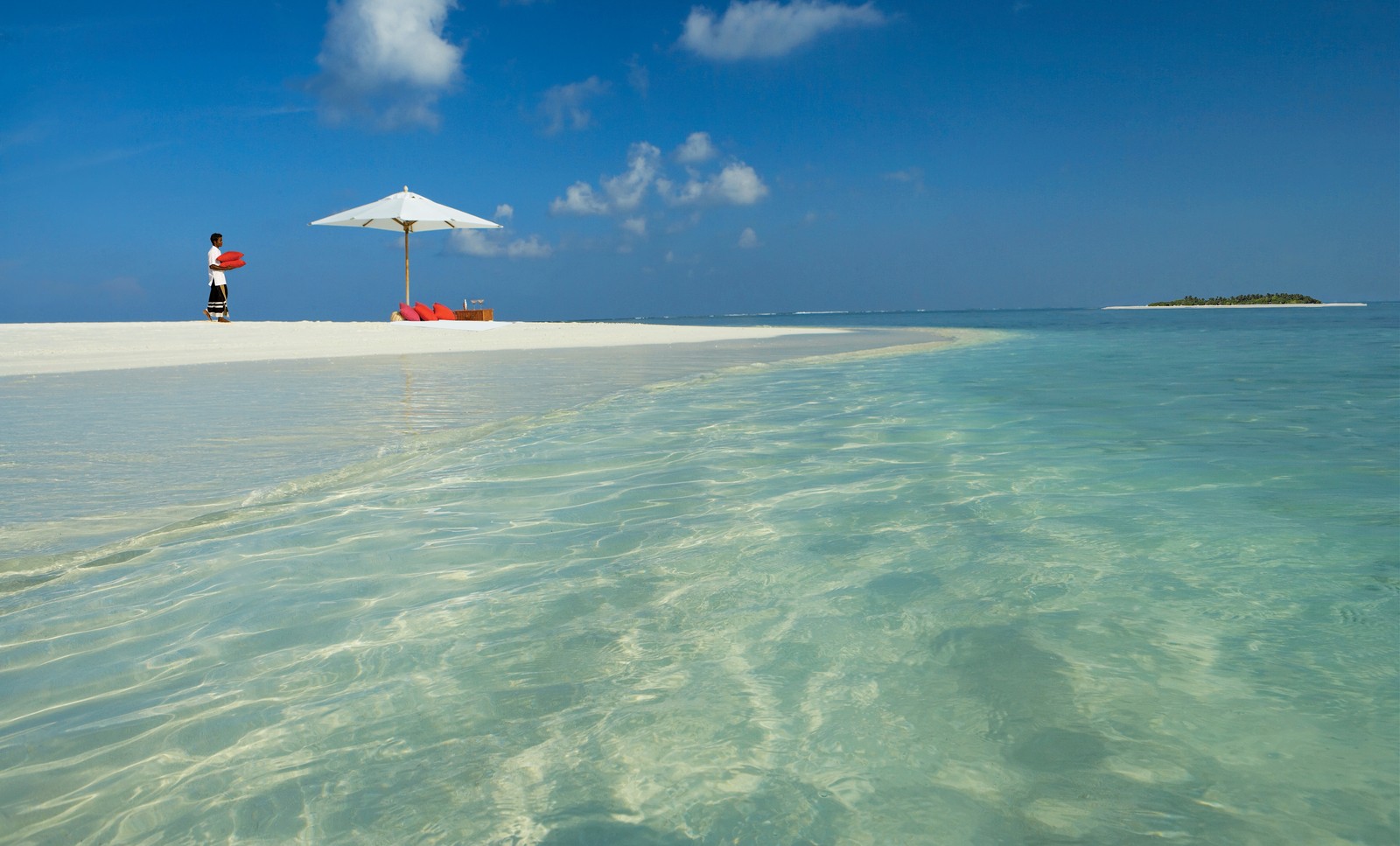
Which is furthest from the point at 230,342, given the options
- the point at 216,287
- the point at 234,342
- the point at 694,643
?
the point at 694,643

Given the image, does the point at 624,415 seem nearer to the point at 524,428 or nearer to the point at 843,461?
the point at 524,428

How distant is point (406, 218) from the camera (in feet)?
67.7

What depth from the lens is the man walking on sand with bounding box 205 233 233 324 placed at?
55.1ft

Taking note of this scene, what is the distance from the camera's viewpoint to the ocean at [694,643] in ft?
5.12

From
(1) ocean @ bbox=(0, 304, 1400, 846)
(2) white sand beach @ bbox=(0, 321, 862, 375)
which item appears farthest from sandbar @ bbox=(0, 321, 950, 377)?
(1) ocean @ bbox=(0, 304, 1400, 846)

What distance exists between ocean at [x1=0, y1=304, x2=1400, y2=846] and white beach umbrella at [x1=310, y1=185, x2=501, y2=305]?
657 inches

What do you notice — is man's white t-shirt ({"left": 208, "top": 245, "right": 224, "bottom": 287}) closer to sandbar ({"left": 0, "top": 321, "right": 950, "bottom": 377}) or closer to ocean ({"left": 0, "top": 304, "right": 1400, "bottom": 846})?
sandbar ({"left": 0, "top": 321, "right": 950, "bottom": 377})

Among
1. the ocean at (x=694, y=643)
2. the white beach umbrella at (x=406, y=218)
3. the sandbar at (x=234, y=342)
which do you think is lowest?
the ocean at (x=694, y=643)

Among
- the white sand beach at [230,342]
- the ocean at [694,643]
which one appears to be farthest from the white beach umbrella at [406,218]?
the ocean at [694,643]

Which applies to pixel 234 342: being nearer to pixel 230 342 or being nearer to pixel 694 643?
pixel 230 342

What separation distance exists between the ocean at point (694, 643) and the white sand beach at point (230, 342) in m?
8.88

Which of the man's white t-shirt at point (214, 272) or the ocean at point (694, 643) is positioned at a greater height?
the man's white t-shirt at point (214, 272)

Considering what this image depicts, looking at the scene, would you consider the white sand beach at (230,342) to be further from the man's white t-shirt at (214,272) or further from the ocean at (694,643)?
the ocean at (694,643)

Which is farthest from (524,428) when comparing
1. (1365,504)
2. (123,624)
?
(1365,504)
